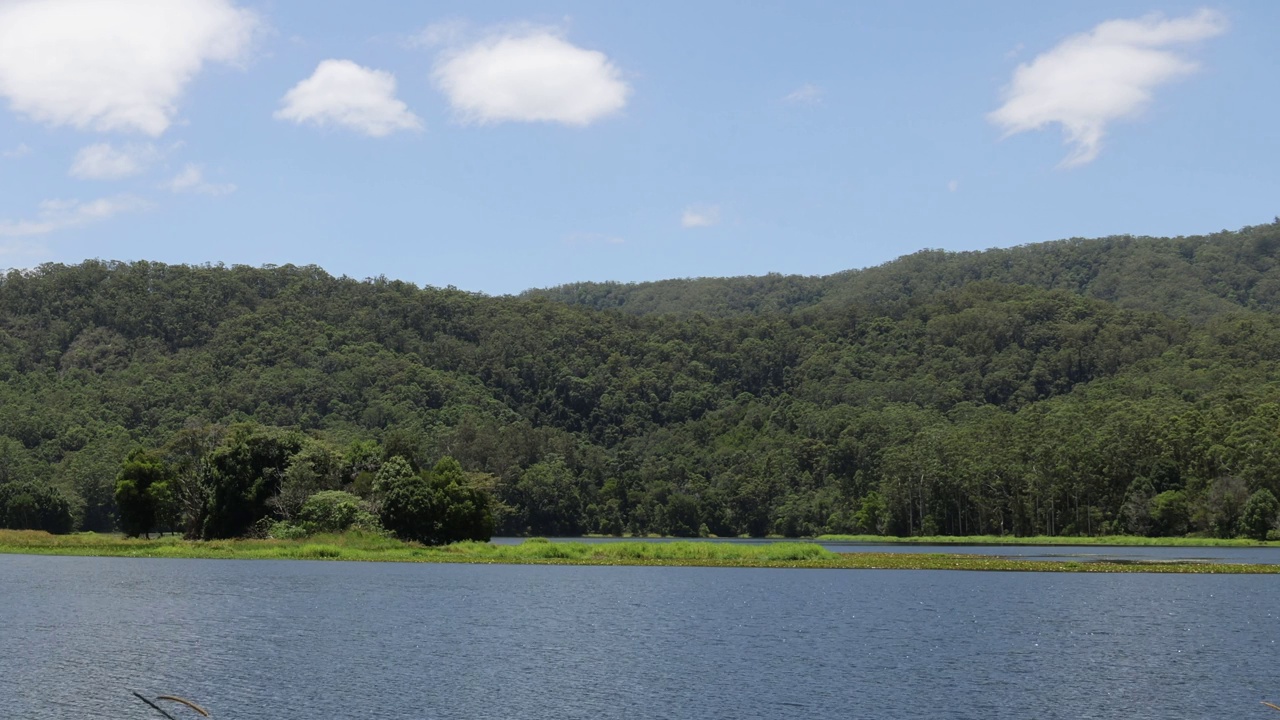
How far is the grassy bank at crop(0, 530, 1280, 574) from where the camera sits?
3337 inches

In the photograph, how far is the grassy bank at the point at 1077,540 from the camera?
11125cm

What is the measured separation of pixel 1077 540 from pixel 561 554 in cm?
5956

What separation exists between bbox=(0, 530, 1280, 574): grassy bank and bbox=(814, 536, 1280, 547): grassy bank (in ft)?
98.4

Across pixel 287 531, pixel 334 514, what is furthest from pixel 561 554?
pixel 287 531

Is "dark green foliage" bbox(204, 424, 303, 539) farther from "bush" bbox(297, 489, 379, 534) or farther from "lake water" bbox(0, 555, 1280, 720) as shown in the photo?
"lake water" bbox(0, 555, 1280, 720)

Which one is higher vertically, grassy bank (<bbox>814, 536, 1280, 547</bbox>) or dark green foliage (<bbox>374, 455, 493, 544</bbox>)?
dark green foliage (<bbox>374, 455, 493, 544</bbox>)

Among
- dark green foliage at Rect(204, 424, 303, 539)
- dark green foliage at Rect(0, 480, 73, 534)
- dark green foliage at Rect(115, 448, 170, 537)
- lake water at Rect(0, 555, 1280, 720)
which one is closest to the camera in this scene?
lake water at Rect(0, 555, 1280, 720)

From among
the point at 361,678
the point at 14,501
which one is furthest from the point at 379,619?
the point at 14,501

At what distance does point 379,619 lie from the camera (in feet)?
165

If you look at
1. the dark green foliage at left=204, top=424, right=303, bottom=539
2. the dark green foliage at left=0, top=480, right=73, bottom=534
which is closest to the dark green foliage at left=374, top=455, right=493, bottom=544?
the dark green foliage at left=204, top=424, right=303, bottom=539

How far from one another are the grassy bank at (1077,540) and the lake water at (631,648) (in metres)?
44.3

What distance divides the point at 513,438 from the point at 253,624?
A: 5402 inches

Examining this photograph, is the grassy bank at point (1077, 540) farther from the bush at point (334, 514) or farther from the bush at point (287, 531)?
the bush at point (287, 531)

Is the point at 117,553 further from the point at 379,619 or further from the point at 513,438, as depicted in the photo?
the point at 513,438
